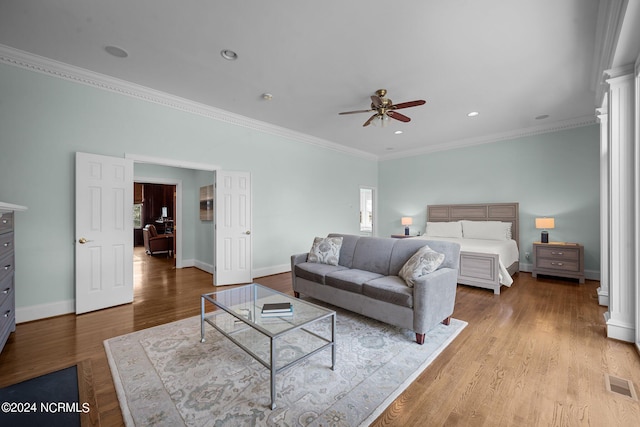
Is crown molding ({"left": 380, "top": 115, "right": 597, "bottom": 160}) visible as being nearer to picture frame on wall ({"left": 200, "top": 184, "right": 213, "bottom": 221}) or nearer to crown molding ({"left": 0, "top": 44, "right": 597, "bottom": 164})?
crown molding ({"left": 0, "top": 44, "right": 597, "bottom": 164})

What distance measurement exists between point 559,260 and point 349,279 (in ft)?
13.9

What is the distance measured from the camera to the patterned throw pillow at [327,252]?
372cm

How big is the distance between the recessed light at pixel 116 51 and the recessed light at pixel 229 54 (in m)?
1.04

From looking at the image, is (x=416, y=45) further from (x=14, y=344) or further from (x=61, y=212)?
(x=14, y=344)

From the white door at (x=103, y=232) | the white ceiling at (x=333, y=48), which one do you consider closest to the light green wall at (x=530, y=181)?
the white ceiling at (x=333, y=48)

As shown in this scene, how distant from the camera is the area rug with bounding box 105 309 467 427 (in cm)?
163

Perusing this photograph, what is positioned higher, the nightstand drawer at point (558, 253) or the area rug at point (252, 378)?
the nightstand drawer at point (558, 253)

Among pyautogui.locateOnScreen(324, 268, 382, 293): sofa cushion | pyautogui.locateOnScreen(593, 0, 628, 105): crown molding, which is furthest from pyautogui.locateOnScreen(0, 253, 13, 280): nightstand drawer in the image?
pyautogui.locateOnScreen(593, 0, 628, 105): crown molding

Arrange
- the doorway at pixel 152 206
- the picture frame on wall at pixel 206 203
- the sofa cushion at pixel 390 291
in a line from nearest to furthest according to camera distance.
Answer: the sofa cushion at pixel 390 291, the picture frame on wall at pixel 206 203, the doorway at pixel 152 206

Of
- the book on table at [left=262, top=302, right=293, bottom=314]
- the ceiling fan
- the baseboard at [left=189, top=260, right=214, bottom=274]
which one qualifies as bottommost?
the baseboard at [left=189, top=260, right=214, bottom=274]

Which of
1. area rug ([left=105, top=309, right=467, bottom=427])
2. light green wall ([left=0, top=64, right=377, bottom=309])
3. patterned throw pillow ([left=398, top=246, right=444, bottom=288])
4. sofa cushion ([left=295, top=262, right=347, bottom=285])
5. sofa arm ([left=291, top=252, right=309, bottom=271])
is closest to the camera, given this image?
area rug ([left=105, top=309, right=467, bottom=427])

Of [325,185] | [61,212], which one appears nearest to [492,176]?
[325,185]

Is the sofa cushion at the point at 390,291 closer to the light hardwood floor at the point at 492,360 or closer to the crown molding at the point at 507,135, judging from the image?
the light hardwood floor at the point at 492,360

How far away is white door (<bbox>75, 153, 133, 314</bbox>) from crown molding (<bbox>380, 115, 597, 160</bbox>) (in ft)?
20.7
